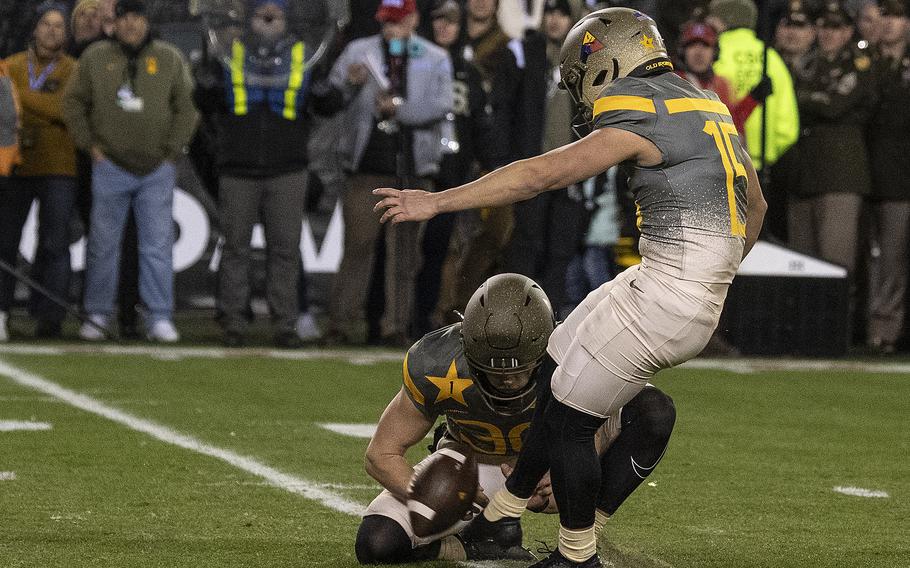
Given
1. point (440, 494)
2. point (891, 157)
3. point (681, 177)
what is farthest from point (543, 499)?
point (891, 157)

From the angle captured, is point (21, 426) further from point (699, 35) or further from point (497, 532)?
point (699, 35)

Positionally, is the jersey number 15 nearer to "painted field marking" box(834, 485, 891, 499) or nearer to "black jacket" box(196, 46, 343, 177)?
"painted field marking" box(834, 485, 891, 499)

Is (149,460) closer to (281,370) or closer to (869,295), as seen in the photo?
(281,370)

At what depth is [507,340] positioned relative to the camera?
16.9ft

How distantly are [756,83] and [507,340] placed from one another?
7.86 m

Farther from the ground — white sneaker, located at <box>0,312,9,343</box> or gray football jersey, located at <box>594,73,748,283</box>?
gray football jersey, located at <box>594,73,748,283</box>

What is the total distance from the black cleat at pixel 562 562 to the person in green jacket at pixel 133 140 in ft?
25.0

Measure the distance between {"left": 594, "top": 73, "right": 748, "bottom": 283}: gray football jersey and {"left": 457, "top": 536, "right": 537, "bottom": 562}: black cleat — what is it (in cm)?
103

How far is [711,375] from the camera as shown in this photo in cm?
1122

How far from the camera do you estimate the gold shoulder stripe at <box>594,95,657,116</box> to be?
4.79 metres

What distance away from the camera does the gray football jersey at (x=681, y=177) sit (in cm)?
480

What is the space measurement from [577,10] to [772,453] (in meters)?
5.44

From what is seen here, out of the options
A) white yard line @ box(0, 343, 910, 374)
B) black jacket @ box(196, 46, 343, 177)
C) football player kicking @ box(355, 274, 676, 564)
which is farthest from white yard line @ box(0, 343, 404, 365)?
football player kicking @ box(355, 274, 676, 564)

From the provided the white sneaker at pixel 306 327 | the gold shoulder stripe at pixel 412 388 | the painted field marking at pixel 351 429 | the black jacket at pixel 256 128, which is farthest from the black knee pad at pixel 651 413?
the white sneaker at pixel 306 327
